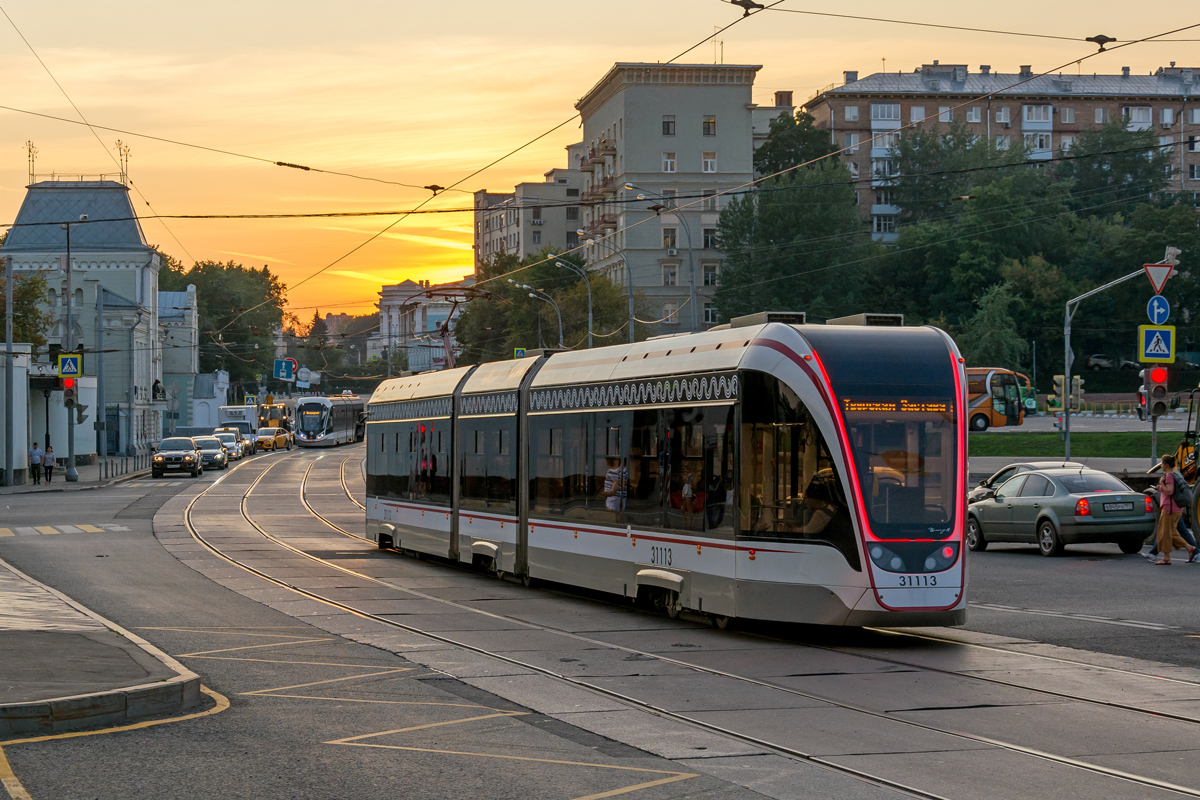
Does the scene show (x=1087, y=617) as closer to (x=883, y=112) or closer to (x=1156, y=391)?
(x=1156, y=391)

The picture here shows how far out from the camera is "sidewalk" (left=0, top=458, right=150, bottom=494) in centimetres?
4922

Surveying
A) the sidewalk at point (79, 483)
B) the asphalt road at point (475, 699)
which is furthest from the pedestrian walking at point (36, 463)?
the asphalt road at point (475, 699)

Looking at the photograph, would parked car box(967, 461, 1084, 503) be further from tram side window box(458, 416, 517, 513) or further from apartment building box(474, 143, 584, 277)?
apartment building box(474, 143, 584, 277)

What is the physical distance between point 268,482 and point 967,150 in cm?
7832

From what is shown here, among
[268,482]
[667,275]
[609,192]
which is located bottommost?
[268,482]

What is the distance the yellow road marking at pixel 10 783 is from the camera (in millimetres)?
7066

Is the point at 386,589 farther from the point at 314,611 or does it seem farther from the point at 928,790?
the point at 928,790

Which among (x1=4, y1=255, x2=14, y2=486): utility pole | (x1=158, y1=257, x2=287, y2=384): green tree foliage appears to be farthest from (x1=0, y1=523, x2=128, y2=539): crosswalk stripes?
(x1=158, y1=257, x2=287, y2=384): green tree foliage

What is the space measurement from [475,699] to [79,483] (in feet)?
156

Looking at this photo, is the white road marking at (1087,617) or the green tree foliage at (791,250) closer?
the white road marking at (1087,617)

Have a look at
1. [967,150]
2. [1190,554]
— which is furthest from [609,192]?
[1190,554]

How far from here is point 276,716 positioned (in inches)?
373

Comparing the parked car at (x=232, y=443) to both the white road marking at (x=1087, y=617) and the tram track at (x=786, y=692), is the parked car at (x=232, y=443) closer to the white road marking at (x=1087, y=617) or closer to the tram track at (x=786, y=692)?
the tram track at (x=786, y=692)

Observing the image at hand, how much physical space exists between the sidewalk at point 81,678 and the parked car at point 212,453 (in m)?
51.9
